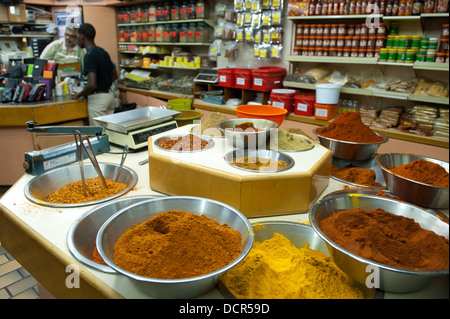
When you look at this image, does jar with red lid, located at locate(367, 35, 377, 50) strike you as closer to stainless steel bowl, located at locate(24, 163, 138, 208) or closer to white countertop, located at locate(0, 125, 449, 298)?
white countertop, located at locate(0, 125, 449, 298)

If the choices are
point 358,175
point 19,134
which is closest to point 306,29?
point 358,175

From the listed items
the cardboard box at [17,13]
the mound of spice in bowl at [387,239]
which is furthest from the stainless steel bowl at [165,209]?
the cardboard box at [17,13]

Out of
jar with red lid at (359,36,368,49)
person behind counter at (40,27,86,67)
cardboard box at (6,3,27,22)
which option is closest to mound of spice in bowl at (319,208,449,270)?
jar with red lid at (359,36,368,49)

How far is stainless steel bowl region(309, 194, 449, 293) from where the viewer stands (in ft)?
2.62

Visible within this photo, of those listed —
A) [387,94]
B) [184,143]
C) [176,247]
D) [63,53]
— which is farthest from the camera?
[63,53]

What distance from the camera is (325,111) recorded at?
11.0ft

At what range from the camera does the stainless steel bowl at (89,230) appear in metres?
1.08

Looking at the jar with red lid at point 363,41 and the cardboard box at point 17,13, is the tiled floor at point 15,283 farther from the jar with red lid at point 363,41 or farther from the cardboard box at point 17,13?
the cardboard box at point 17,13

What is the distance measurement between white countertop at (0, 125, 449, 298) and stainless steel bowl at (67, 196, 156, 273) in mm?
20

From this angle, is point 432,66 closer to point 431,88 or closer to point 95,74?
point 431,88

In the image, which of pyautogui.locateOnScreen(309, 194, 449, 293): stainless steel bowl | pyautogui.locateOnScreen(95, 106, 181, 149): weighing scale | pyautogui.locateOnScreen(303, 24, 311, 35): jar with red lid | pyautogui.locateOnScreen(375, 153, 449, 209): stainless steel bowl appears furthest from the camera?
pyautogui.locateOnScreen(303, 24, 311, 35): jar with red lid

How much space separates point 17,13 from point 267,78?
514cm
